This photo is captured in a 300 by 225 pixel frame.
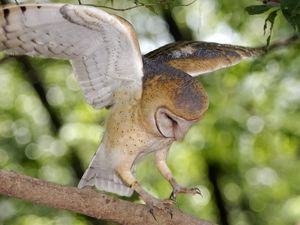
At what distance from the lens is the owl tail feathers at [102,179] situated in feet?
14.7

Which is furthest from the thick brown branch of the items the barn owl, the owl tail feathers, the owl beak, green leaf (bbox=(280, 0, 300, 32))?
green leaf (bbox=(280, 0, 300, 32))

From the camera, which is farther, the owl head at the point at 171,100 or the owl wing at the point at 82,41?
the owl head at the point at 171,100

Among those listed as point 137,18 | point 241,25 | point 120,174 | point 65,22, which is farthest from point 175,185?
point 137,18

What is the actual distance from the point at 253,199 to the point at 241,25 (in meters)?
2.58

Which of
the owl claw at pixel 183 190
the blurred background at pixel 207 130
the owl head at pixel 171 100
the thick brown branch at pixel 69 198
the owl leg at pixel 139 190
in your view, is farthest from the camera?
the blurred background at pixel 207 130

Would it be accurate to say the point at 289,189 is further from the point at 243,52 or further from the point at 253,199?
the point at 243,52

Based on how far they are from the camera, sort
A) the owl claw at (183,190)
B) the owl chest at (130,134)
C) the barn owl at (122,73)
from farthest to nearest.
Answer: the owl claw at (183,190), the owl chest at (130,134), the barn owl at (122,73)

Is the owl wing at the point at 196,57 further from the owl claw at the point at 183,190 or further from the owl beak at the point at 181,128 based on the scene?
the owl claw at the point at 183,190

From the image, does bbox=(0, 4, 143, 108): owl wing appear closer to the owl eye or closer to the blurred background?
the owl eye

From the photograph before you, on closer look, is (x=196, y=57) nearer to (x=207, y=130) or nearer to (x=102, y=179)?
(x=102, y=179)

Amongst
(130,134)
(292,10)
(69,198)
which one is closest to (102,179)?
(130,134)

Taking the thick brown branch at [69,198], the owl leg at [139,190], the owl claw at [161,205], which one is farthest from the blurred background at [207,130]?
the thick brown branch at [69,198]

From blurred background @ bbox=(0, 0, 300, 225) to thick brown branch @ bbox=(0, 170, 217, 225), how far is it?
356cm

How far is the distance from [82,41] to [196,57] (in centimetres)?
94
